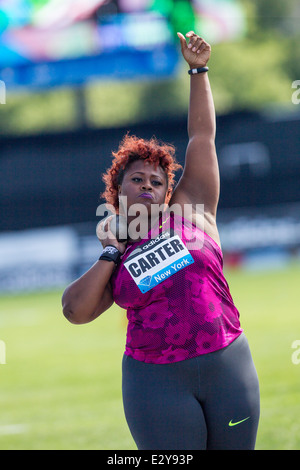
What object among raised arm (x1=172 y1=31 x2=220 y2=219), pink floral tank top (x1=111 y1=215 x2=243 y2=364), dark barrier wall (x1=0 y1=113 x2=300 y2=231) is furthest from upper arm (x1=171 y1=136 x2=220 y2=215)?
dark barrier wall (x1=0 y1=113 x2=300 y2=231)

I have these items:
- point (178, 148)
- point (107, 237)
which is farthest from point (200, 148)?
point (178, 148)

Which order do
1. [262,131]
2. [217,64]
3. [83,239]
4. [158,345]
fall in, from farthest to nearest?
[217,64] → [262,131] → [83,239] → [158,345]

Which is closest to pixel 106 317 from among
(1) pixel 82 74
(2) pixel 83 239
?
(2) pixel 83 239

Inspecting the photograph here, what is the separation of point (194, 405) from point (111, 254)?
733mm

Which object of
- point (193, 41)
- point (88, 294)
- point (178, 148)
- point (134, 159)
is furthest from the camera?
point (178, 148)

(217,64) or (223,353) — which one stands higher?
(217,64)

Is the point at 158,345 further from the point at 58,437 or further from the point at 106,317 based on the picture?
the point at 106,317

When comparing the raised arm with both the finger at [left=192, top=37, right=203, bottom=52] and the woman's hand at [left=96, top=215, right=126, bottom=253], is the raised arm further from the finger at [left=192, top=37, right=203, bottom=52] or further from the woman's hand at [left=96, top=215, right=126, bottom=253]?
the woman's hand at [left=96, top=215, right=126, bottom=253]

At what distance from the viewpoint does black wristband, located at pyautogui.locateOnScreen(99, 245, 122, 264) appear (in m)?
3.24

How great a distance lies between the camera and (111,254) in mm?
3252

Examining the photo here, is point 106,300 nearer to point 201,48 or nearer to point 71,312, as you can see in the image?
point 71,312

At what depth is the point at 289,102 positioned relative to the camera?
1754 inches

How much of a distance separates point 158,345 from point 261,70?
4246 cm

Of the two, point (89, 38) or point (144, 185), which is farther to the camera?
point (89, 38)
